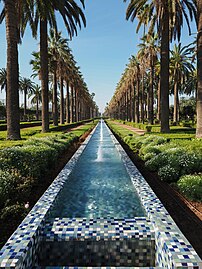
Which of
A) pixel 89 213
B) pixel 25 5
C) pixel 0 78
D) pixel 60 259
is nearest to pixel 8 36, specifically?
pixel 25 5

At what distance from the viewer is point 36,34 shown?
19359 mm

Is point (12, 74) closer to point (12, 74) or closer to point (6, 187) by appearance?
point (12, 74)

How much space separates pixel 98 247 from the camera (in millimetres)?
3619

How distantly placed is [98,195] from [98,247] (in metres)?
2.68

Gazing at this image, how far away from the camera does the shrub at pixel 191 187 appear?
18.7 ft

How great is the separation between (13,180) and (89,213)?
6.99 feet

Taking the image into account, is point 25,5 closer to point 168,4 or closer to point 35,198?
point 168,4

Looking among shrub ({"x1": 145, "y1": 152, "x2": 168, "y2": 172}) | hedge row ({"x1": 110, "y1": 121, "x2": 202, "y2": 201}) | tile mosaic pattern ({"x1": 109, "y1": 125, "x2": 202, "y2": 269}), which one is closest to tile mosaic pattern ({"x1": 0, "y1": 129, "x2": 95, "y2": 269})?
tile mosaic pattern ({"x1": 109, "y1": 125, "x2": 202, "y2": 269})

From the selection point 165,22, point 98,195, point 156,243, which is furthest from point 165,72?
point 156,243

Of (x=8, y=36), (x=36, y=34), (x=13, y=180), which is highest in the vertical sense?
(x=36, y=34)

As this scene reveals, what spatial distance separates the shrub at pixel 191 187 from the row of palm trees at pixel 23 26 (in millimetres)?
9331

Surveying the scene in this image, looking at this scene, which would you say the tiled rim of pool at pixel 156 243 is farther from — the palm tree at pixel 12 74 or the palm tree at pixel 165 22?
the palm tree at pixel 165 22

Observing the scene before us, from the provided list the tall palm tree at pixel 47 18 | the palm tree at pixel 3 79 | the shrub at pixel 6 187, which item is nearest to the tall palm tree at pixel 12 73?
the tall palm tree at pixel 47 18

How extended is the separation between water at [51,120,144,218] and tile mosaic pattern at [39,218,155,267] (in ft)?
3.86
